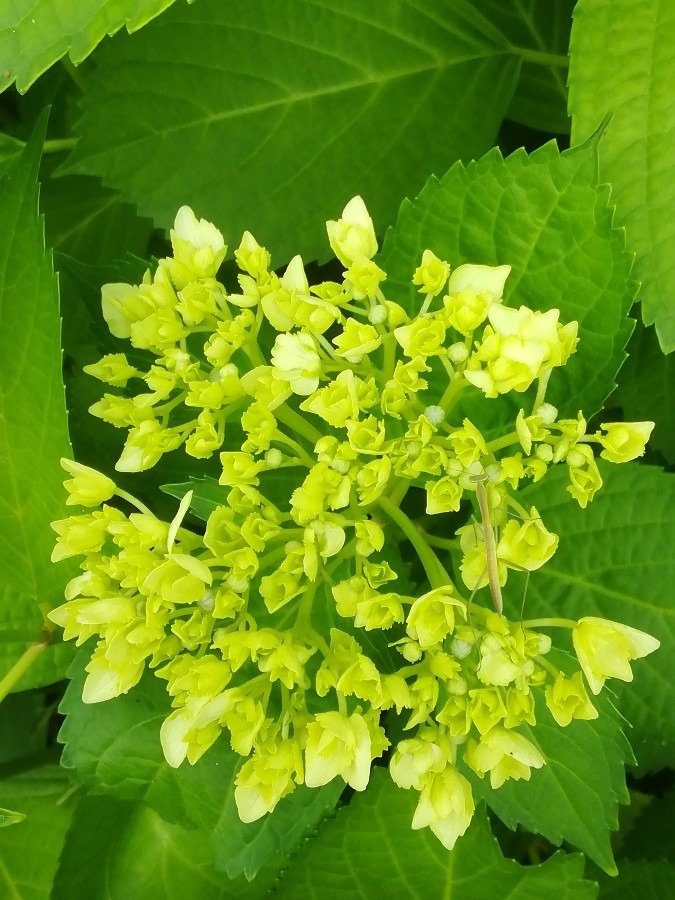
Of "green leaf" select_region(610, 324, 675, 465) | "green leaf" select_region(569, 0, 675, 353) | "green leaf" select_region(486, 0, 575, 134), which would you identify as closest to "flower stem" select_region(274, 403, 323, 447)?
"green leaf" select_region(569, 0, 675, 353)

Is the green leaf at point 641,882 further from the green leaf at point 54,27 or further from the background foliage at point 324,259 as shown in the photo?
the green leaf at point 54,27

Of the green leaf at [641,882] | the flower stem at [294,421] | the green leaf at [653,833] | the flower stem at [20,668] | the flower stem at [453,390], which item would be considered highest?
the flower stem at [294,421]

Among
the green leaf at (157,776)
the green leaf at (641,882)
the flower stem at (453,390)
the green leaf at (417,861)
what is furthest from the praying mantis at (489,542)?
the green leaf at (641,882)

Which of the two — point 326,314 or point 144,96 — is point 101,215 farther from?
point 326,314

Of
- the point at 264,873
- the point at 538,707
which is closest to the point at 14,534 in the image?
the point at 264,873

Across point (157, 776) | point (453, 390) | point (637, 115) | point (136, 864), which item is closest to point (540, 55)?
point (637, 115)

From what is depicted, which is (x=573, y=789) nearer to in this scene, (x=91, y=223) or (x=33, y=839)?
(x=33, y=839)

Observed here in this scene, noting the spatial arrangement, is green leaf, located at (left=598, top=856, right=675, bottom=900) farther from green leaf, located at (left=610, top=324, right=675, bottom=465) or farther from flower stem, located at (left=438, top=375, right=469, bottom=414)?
flower stem, located at (left=438, top=375, right=469, bottom=414)

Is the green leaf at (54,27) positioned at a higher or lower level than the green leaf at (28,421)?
higher
